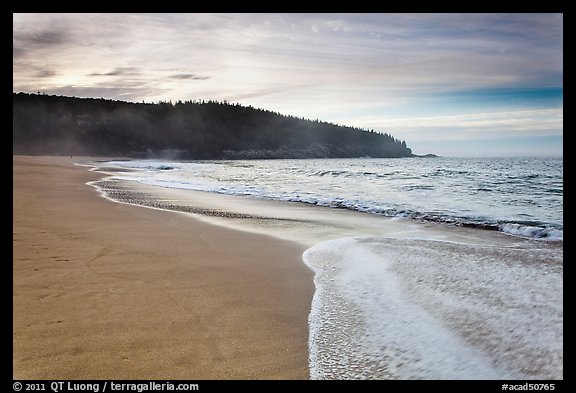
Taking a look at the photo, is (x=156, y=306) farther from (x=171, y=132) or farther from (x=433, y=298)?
(x=171, y=132)

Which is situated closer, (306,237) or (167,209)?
(306,237)

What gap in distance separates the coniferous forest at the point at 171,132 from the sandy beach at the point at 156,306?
73765 mm

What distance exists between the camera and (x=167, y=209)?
369 inches

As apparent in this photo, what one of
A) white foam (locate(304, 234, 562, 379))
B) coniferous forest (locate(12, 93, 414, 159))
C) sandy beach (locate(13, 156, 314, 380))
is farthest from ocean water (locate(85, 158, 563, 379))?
coniferous forest (locate(12, 93, 414, 159))

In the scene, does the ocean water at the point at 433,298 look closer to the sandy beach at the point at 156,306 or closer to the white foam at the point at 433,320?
the white foam at the point at 433,320

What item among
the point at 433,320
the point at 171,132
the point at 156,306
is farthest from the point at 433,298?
the point at 171,132

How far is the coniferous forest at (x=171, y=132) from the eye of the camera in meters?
91.2

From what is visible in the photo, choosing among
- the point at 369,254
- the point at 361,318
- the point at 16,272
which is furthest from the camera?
the point at 369,254

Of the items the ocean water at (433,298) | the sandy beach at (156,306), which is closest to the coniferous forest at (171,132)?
the sandy beach at (156,306)

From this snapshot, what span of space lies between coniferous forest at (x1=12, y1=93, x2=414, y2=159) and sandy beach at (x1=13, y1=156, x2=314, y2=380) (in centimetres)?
7376

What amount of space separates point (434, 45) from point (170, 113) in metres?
124

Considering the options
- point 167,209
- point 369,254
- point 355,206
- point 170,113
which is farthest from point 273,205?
point 170,113

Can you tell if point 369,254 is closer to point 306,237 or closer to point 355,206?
point 306,237
